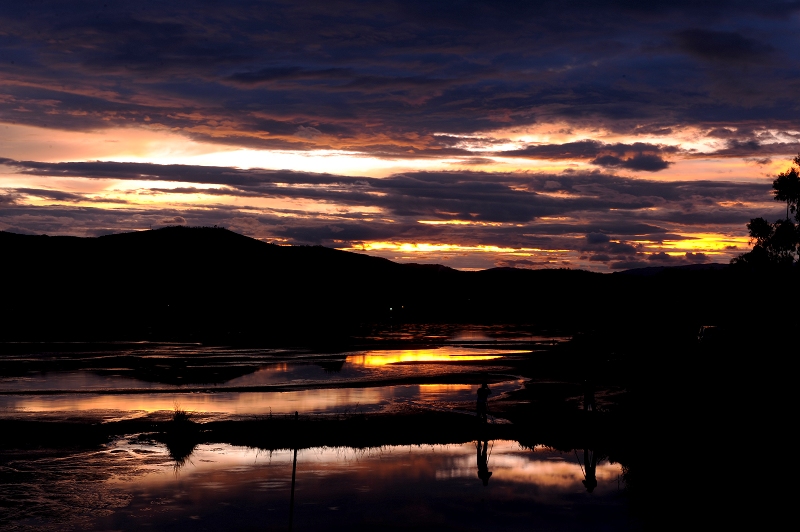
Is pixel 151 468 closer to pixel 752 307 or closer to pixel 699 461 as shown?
pixel 699 461

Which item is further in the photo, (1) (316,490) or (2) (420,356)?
(2) (420,356)

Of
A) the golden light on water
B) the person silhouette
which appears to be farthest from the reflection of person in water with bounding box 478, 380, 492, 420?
the golden light on water

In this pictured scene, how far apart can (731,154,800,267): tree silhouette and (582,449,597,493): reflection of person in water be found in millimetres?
43877

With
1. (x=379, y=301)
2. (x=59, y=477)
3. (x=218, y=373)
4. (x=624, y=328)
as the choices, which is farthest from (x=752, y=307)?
(x=379, y=301)

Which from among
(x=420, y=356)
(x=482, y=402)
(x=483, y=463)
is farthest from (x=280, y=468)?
(x=420, y=356)

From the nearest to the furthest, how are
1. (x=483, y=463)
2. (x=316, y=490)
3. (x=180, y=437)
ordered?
(x=316, y=490) → (x=483, y=463) → (x=180, y=437)

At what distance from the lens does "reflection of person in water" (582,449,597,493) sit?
22.6 metres

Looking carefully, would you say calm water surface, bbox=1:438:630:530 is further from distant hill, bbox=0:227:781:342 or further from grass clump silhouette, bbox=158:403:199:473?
distant hill, bbox=0:227:781:342

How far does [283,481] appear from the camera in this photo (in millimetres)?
22562

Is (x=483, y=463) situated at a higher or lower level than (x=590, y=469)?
higher

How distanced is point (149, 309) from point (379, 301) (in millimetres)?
67737

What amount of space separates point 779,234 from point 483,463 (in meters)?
48.0

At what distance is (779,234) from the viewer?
A: 63406 millimetres

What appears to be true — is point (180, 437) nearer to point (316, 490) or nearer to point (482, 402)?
point (316, 490)
